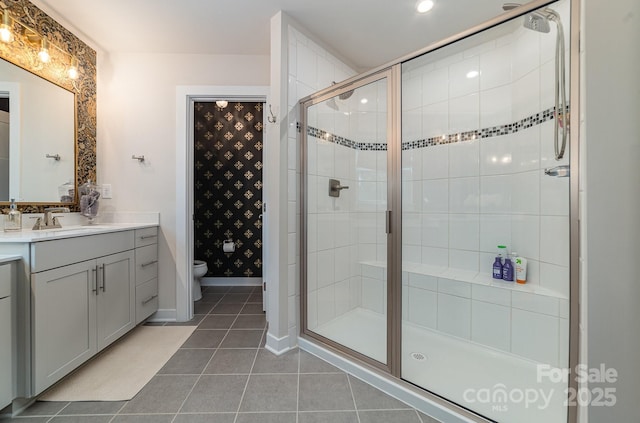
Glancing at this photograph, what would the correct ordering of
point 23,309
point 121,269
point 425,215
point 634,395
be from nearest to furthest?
1. point 634,395
2. point 23,309
3. point 121,269
4. point 425,215

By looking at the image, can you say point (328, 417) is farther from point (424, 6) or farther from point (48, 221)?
point (424, 6)

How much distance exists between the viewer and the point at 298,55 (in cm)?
182

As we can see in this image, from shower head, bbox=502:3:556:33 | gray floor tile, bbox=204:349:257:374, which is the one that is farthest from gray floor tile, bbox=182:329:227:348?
shower head, bbox=502:3:556:33

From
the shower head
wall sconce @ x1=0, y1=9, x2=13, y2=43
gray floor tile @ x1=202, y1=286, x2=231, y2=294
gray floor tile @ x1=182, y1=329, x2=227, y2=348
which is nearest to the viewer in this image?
the shower head

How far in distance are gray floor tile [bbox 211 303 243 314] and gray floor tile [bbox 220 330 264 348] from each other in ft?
1.52

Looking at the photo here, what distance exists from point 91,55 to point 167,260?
191cm

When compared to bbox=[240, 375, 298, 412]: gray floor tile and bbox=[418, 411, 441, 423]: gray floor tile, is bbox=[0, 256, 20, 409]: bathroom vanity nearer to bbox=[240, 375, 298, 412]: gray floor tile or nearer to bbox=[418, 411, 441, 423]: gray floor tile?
bbox=[240, 375, 298, 412]: gray floor tile

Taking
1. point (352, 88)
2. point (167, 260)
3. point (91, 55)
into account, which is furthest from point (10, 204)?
point (352, 88)

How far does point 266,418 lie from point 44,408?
1.15 meters

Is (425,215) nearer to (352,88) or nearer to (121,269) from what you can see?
(352,88)

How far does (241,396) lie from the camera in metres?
1.30

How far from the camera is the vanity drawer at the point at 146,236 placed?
1.95 metres

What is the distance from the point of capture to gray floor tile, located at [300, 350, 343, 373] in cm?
153

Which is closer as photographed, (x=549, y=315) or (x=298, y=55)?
(x=549, y=315)
